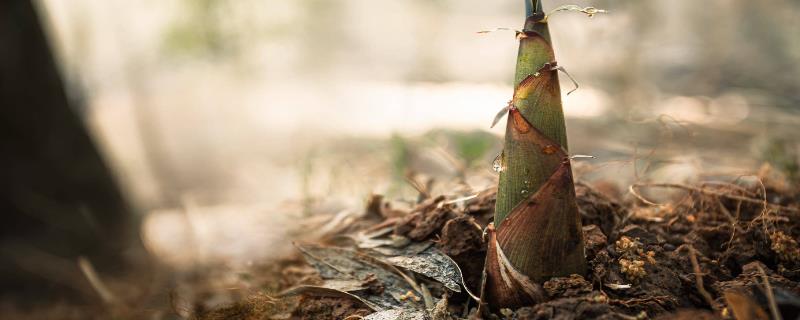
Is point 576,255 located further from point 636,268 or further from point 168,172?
point 168,172

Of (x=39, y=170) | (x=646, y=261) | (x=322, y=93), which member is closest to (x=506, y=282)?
(x=646, y=261)

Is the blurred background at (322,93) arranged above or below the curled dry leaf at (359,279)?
above

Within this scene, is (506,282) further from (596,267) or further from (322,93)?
(322,93)

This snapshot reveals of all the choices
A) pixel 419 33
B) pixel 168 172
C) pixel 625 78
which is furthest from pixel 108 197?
pixel 419 33

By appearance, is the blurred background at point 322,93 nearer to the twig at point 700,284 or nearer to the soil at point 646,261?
the soil at point 646,261

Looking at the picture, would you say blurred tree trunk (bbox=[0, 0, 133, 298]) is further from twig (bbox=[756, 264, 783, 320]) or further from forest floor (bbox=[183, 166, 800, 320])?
twig (bbox=[756, 264, 783, 320])

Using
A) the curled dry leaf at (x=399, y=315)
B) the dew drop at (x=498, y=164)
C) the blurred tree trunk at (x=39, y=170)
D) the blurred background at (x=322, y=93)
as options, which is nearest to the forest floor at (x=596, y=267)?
the curled dry leaf at (x=399, y=315)
